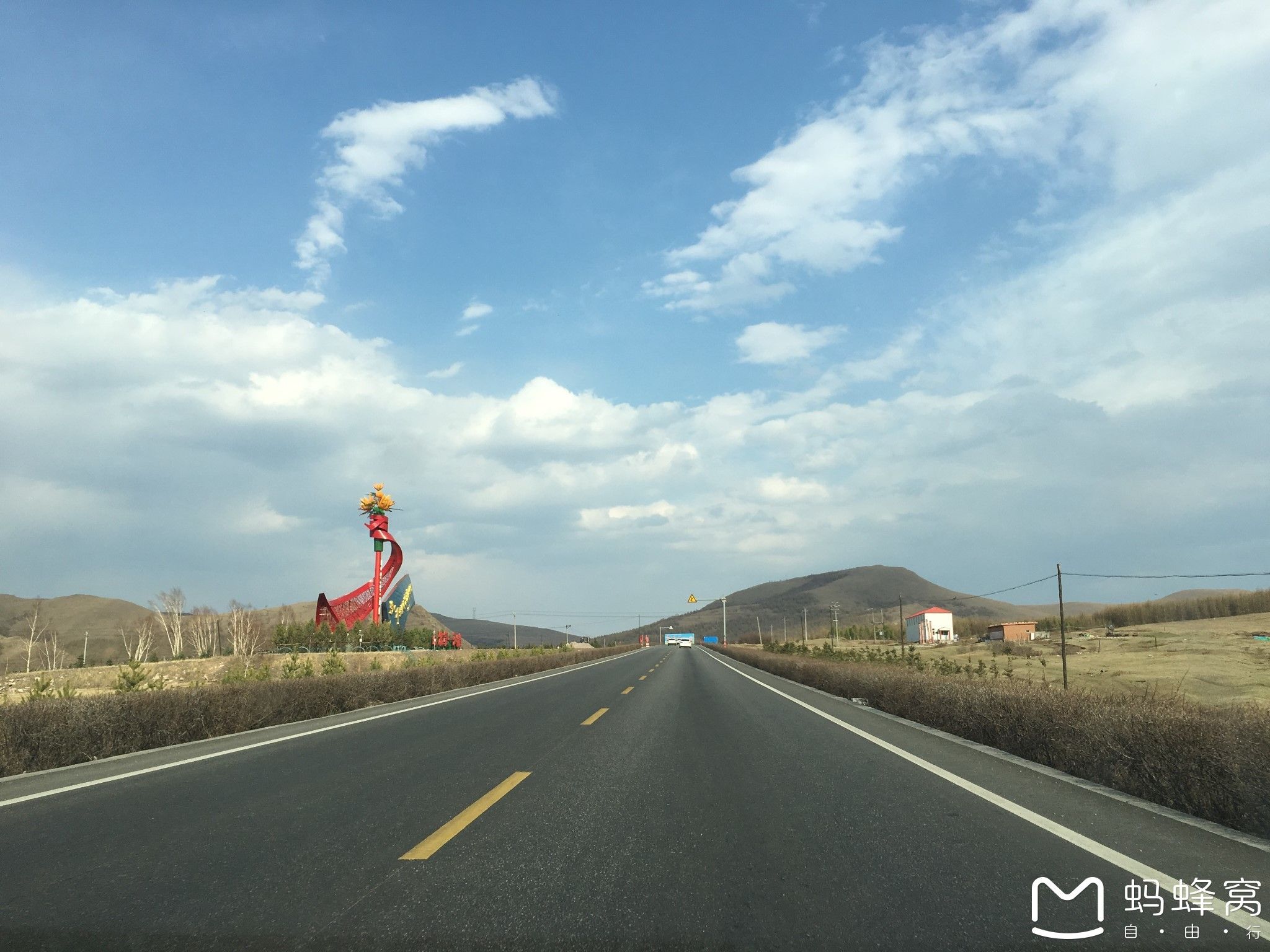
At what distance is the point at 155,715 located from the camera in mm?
12016

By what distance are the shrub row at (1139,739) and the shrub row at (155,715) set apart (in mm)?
12052

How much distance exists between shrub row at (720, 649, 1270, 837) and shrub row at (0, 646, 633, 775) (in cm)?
1205

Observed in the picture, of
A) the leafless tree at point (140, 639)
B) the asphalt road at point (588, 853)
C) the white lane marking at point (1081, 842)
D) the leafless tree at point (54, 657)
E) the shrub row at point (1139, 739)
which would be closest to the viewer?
the asphalt road at point (588, 853)

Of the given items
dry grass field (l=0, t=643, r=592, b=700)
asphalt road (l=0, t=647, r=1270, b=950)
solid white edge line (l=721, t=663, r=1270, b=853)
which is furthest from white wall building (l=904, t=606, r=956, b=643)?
asphalt road (l=0, t=647, r=1270, b=950)

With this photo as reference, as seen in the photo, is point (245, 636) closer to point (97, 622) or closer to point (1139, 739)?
point (1139, 739)

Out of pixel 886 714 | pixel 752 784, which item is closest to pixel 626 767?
pixel 752 784

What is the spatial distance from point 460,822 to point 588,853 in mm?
1351

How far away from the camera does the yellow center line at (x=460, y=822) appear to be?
5379mm

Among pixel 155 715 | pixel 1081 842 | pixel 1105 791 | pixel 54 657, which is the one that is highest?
pixel 155 715

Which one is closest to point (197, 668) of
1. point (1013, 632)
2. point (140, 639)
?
point (140, 639)

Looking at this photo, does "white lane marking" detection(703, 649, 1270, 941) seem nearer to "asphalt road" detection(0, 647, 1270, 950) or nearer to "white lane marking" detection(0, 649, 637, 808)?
"asphalt road" detection(0, 647, 1270, 950)

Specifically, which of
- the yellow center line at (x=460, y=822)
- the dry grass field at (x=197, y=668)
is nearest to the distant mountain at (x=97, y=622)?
the dry grass field at (x=197, y=668)

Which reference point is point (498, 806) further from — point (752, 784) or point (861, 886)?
point (861, 886)

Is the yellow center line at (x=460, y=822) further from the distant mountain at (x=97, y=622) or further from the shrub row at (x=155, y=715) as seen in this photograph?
the distant mountain at (x=97, y=622)
